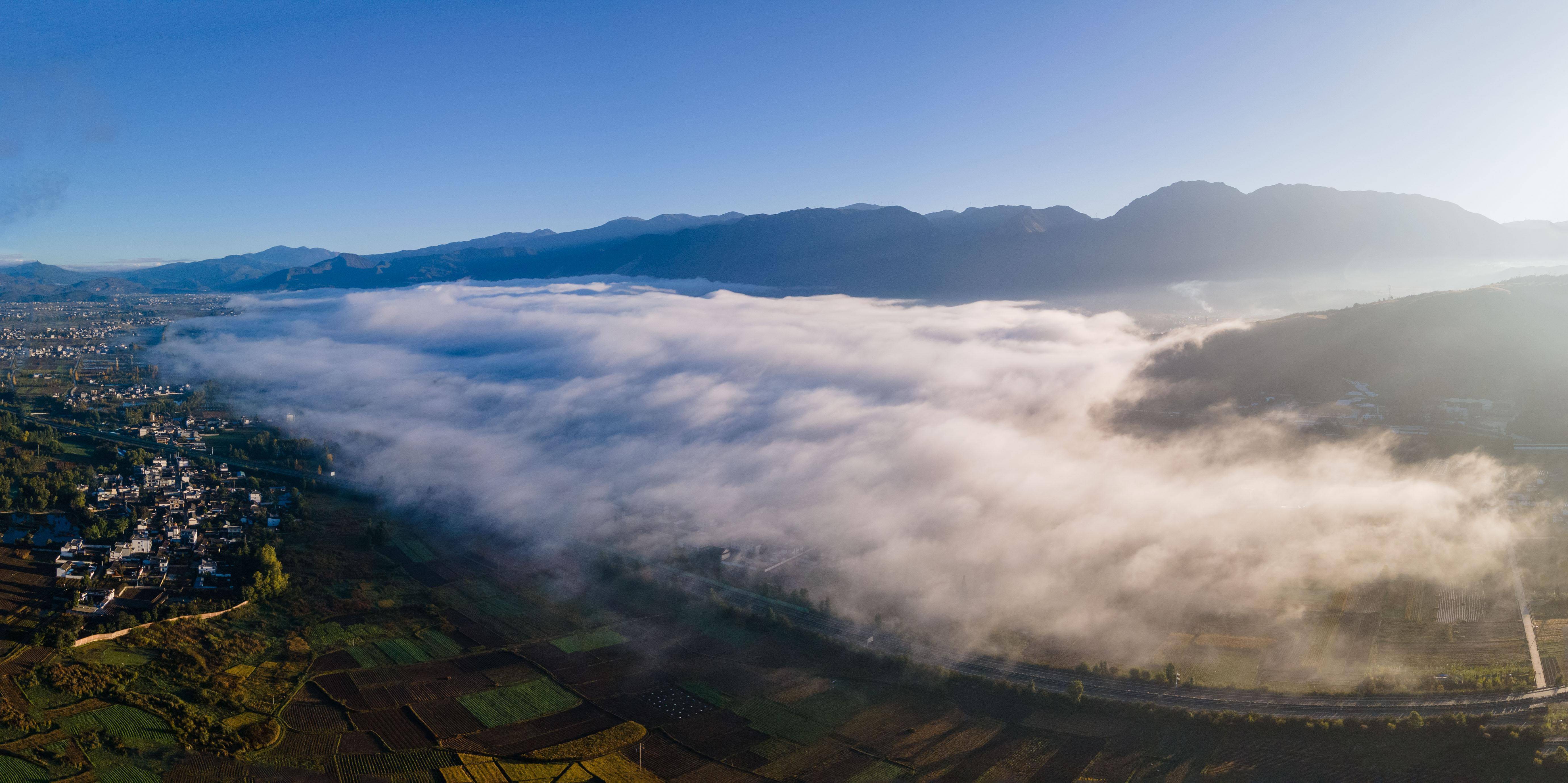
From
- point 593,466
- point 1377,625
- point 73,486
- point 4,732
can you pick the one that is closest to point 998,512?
point 1377,625

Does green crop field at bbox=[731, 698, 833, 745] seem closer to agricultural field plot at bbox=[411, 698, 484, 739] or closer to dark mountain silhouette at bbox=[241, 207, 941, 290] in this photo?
agricultural field plot at bbox=[411, 698, 484, 739]

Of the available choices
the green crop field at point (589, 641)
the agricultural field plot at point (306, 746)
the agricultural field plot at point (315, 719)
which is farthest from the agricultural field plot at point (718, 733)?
the agricultural field plot at point (315, 719)

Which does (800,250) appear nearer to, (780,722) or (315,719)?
(780,722)

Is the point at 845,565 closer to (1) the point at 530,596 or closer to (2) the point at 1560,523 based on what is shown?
(1) the point at 530,596

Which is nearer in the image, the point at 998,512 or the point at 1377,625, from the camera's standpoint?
the point at 1377,625

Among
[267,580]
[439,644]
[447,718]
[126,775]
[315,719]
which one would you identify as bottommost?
[447,718]

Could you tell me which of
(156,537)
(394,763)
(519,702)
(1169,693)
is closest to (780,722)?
(519,702)

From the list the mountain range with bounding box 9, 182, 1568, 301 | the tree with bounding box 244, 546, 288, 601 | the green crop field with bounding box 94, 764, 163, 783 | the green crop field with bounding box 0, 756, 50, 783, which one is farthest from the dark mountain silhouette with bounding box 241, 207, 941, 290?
the green crop field with bounding box 0, 756, 50, 783
